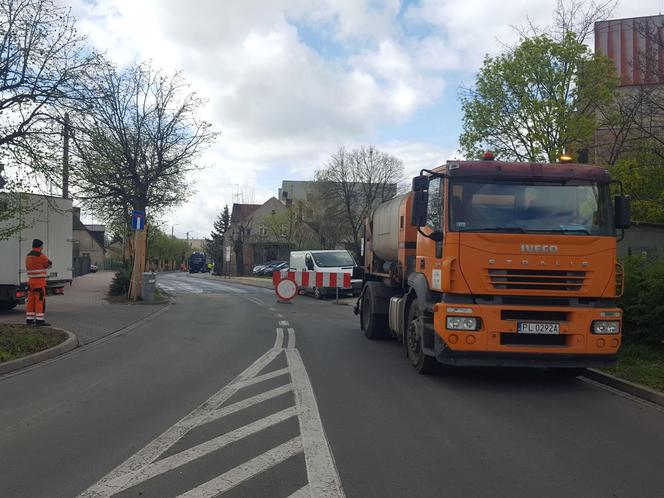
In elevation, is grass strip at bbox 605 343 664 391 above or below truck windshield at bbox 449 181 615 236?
below

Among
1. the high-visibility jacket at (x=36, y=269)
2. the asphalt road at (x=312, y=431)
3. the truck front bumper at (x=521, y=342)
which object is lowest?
the asphalt road at (x=312, y=431)

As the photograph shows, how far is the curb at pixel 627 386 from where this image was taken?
7.07m

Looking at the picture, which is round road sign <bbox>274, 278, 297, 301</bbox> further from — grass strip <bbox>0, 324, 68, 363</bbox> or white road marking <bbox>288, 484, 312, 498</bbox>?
white road marking <bbox>288, 484, 312, 498</bbox>

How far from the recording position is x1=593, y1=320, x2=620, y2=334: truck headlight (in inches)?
299

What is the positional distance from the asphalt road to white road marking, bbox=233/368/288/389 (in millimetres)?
30

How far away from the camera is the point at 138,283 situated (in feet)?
74.3

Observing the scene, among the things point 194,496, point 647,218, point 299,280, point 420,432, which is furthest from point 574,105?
point 194,496

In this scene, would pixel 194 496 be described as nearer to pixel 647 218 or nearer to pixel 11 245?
pixel 11 245

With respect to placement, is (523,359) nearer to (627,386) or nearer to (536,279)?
(536,279)

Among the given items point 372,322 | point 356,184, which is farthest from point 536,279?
point 356,184

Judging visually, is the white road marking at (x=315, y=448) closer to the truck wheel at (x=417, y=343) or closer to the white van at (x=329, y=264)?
the truck wheel at (x=417, y=343)

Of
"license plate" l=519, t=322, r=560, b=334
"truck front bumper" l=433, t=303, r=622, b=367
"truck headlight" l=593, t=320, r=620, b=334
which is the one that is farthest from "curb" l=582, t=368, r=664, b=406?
"license plate" l=519, t=322, r=560, b=334

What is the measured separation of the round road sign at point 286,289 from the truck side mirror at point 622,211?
55.0ft

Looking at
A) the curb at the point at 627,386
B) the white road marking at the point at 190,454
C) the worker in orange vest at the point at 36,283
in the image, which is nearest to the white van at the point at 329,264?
the worker in orange vest at the point at 36,283
